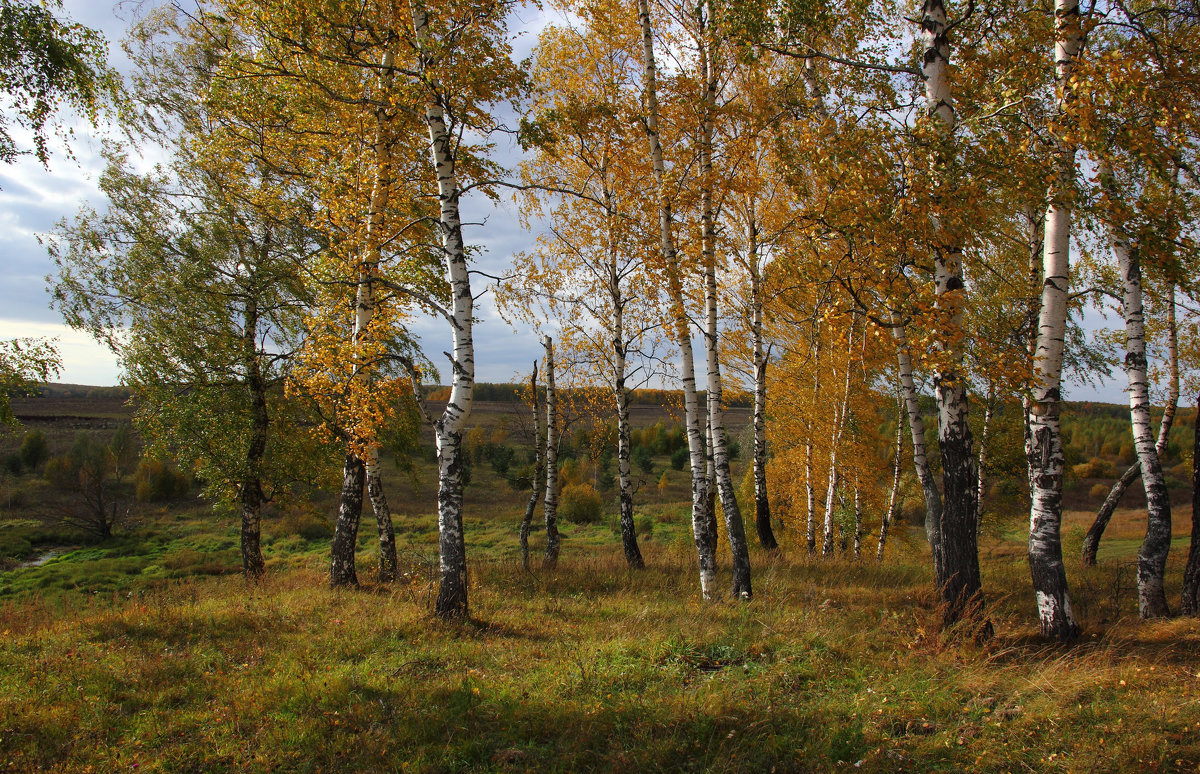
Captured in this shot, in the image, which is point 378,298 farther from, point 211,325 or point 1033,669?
point 1033,669

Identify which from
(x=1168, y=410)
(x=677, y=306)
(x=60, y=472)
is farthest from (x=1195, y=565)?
(x=60, y=472)

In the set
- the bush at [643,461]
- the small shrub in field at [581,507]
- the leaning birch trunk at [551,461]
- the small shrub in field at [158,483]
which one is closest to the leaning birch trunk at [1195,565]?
the leaning birch trunk at [551,461]

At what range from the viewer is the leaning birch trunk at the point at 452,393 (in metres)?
7.24

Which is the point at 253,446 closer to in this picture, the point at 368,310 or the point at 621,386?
the point at 368,310

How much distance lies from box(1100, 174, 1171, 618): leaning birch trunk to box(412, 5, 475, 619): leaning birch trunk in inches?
367

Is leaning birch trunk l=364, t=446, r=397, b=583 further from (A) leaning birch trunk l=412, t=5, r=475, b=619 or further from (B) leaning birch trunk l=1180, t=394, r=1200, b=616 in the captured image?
(B) leaning birch trunk l=1180, t=394, r=1200, b=616

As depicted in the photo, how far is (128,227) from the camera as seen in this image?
1396cm

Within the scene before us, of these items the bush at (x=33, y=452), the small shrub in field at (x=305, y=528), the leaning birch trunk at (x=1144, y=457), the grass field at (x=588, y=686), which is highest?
the leaning birch trunk at (x=1144, y=457)

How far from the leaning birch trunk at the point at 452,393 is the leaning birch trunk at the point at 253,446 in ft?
29.5

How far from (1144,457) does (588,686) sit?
920cm

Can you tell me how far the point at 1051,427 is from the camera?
6199 millimetres

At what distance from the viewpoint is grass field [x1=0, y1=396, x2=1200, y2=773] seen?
Answer: 386 cm

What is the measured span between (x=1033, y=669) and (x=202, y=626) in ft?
31.9

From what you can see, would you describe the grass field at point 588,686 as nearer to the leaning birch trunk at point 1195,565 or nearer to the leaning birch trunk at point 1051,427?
the leaning birch trunk at point 1051,427
